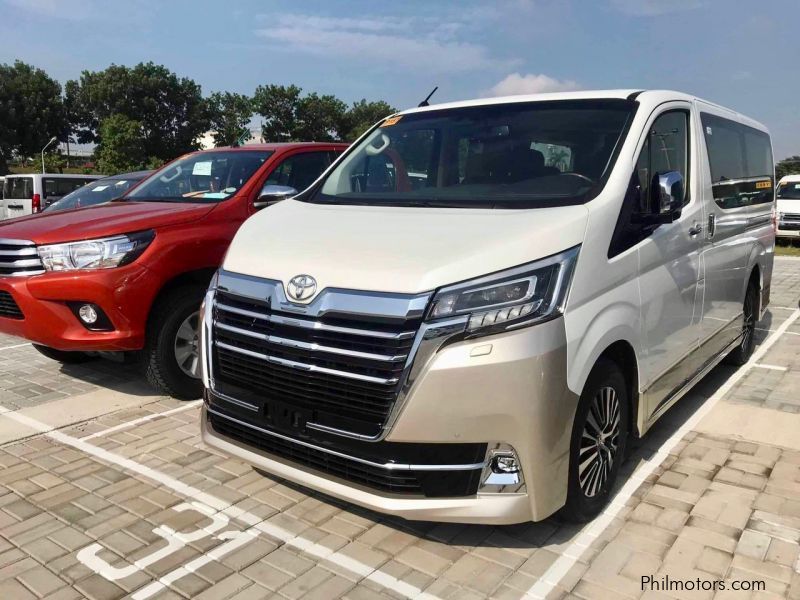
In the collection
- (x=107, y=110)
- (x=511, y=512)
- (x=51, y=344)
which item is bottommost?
(x=511, y=512)

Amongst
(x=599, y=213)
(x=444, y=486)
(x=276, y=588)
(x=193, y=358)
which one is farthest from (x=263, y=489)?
(x=599, y=213)

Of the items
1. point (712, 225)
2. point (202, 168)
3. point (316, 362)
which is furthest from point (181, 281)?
point (712, 225)

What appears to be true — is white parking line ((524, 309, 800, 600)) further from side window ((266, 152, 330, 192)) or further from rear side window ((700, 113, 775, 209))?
side window ((266, 152, 330, 192))

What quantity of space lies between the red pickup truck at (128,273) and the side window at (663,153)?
2.68m

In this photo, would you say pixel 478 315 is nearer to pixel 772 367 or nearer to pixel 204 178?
pixel 204 178

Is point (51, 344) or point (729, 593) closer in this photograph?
point (729, 593)

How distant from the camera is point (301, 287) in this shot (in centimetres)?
300

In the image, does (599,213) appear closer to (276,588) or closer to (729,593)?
(729,593)

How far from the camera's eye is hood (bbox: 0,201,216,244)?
477cm

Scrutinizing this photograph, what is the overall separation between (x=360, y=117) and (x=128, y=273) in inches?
4467

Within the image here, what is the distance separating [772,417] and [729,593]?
2.51 meters

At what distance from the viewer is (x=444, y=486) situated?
9.32 feet

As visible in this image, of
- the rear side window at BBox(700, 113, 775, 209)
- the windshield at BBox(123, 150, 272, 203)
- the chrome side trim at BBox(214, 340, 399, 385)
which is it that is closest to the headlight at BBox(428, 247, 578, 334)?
Result: the chrome side trim at BBox(214, 340, 399, 385)

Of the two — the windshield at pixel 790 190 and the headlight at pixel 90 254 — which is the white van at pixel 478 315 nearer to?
the headlight at pixel 90 254
